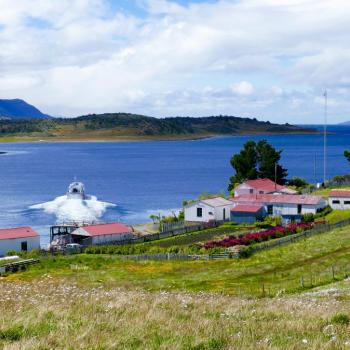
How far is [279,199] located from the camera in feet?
247

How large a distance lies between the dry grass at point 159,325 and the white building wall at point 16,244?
45.0 metres

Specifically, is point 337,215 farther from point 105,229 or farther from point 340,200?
point 105,229

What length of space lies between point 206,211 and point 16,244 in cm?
2485

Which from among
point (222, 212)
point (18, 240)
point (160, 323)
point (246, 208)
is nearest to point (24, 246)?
point (18, 240)

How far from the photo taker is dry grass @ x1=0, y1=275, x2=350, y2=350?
10945 millimetres

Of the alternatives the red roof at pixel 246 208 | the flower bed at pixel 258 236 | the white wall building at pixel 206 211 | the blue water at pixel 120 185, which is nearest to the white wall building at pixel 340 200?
the red roof at pixel 246 208

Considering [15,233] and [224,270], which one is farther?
[15,233]

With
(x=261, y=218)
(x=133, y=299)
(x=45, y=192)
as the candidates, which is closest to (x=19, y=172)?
(x=45, y=192)

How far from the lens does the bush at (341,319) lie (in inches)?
523

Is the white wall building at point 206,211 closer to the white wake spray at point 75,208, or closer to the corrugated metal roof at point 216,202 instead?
the corrugated metal roof at point 216,202

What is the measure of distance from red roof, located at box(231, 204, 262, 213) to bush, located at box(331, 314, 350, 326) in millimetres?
61246

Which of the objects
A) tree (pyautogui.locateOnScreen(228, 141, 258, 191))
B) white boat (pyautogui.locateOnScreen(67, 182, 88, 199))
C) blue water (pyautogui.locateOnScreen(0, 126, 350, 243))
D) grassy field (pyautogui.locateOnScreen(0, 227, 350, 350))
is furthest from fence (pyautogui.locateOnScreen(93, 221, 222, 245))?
white boat (pyautogui.locateOnScreen(67, 182, 88, 199))

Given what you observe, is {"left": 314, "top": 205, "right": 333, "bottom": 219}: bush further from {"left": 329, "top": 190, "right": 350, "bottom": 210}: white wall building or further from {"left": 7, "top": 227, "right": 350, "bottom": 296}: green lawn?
{"left": 7, "top": 227, "right": 350, "bottom": 296}: green lawn

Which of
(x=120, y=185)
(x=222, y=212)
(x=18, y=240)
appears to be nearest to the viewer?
(x=18, y=240)
